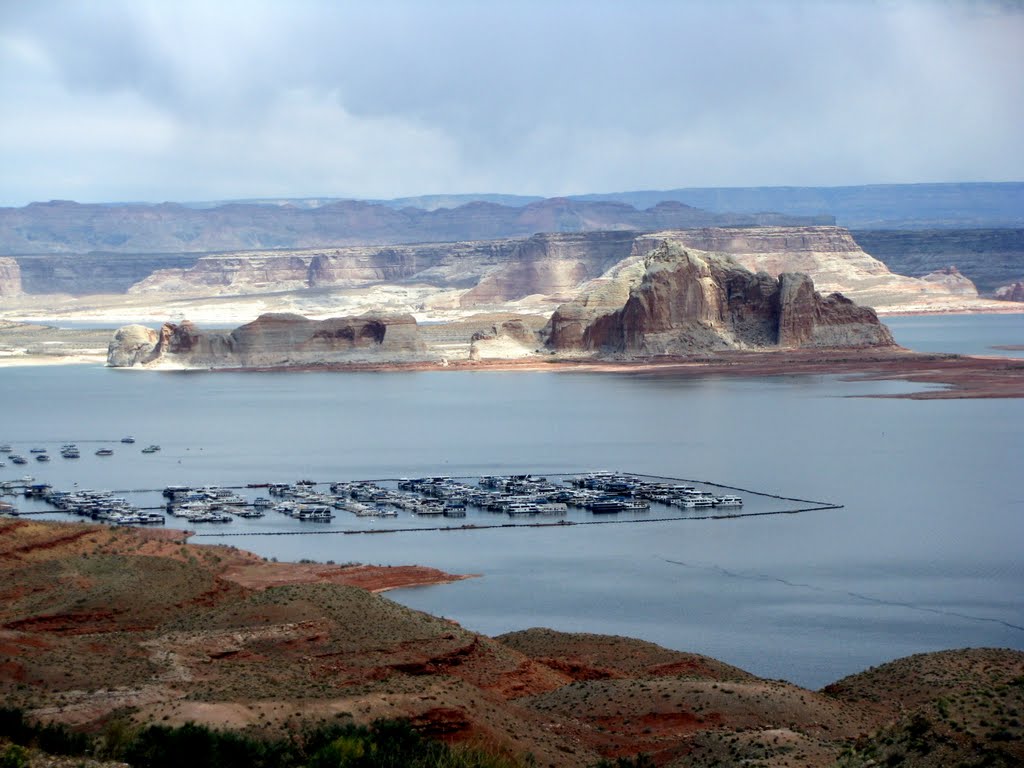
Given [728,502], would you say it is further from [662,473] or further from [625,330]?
[625,330]

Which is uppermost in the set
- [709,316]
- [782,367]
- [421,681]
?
[709,316]

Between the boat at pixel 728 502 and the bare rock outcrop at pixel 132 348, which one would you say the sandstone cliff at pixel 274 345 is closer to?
the bare rock outcrop at pixel 132 348

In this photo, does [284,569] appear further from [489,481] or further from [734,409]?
[734,409]

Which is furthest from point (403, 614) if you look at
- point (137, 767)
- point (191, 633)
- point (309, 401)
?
point (309, 401)

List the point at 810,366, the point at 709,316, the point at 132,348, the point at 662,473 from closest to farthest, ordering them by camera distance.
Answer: the point at 662,473 < the point at 810,366 < the point at 709,316 < the point at 132,348

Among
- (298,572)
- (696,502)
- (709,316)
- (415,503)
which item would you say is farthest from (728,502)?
(709,316)
